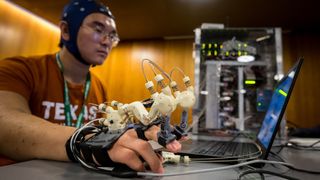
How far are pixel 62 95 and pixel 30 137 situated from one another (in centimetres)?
52

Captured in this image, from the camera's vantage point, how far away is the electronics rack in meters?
1.34

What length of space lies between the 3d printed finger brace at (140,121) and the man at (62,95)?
17 mm

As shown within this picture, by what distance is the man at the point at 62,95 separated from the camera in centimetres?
36

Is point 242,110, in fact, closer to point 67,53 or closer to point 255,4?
point 67,53

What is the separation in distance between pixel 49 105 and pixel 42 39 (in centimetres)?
308

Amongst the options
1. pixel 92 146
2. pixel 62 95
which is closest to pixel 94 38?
pixel 62 95

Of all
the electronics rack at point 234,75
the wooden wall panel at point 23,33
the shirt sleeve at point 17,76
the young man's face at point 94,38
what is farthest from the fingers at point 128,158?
the wooden wall panel at point 23,33

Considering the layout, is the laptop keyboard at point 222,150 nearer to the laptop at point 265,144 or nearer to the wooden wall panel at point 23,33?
the laptop at point 265,144

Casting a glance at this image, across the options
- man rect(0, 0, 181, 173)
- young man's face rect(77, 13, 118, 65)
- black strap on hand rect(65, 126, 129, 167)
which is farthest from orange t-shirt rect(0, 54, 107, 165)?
black strap on hand rect(65, 126, 129, 167)

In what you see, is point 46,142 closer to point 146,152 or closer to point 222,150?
point 146,152

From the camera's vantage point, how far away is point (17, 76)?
0.77 metres

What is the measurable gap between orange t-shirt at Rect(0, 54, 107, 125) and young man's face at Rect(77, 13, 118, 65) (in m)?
0.15

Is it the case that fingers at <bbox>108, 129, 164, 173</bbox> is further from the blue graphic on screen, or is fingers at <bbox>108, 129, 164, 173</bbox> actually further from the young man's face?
the young man's face

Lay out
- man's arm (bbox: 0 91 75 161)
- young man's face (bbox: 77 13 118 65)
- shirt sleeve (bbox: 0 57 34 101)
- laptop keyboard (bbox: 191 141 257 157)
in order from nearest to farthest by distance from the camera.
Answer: man's arm (bbox: 0 91 75 161), laptop keyboard (bbox: 191 141 257 157), shirt sleeve (bbox: 0 57 34 101), young man's face (bbox: 77 13 118 65)
